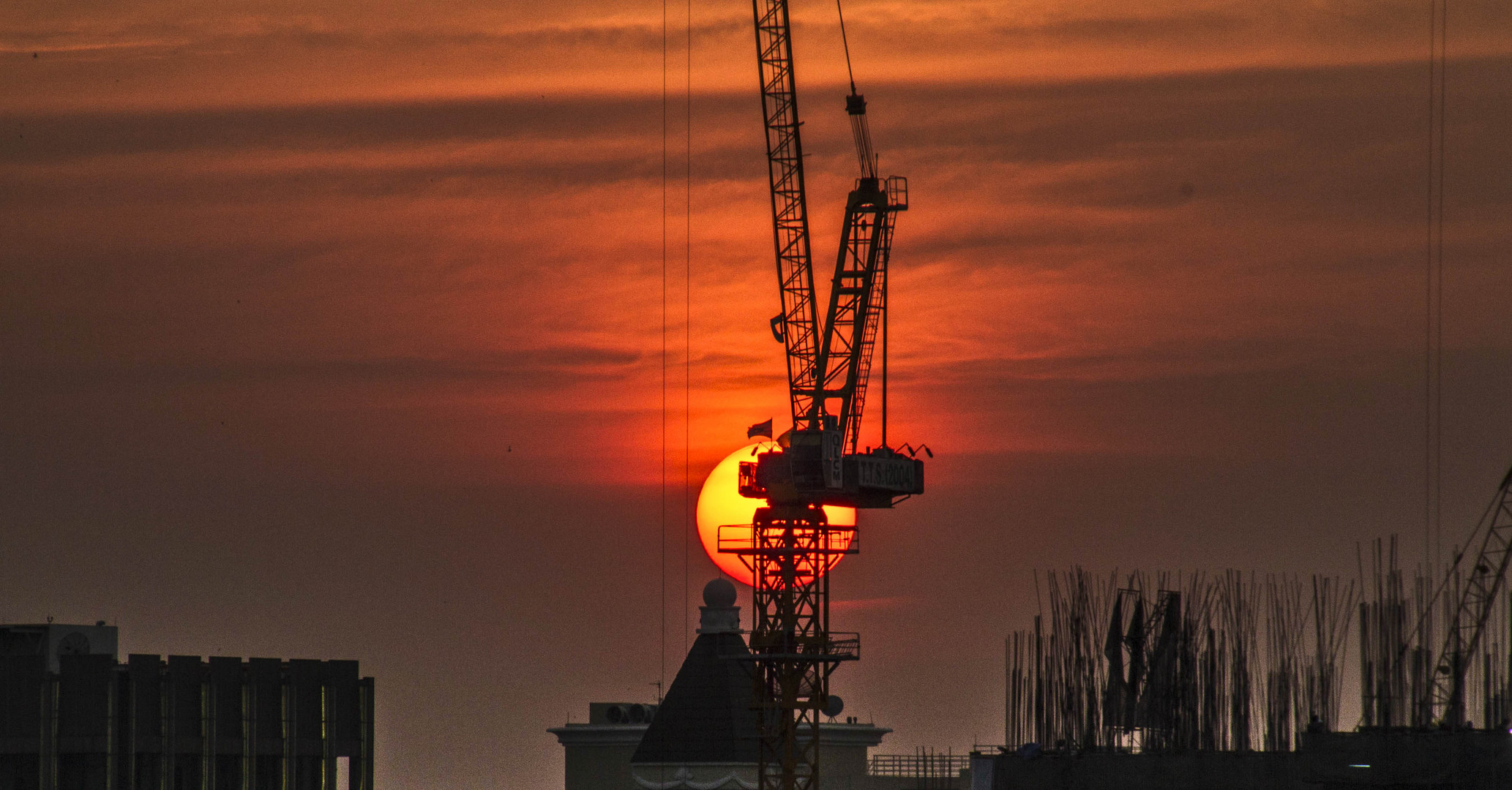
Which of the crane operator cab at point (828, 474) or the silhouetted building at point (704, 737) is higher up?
the crane operator cab at point (828, 474)

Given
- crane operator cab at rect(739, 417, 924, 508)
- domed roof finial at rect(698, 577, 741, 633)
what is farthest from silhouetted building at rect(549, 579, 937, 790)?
crane operator cab at rect(739, 417, 924, 508)

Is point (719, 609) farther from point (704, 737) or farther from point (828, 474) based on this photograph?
point (828, 474)

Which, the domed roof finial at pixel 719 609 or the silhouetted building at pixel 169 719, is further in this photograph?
the domed roof finial at pixel 719 609

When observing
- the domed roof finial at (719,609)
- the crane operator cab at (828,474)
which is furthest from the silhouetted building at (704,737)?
the crane operator cab at (828,474)

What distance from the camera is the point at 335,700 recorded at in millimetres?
124188

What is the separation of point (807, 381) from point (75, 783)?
40.1 meters

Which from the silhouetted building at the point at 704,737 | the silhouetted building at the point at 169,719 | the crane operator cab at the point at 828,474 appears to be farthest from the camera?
the silhouetted building at the point at 704,737

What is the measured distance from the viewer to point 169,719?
375 ft

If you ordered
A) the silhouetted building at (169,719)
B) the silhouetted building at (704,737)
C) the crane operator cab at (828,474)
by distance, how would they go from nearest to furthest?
the silhouetted building at (169,719) < the crane operator cab at (828,474) < the silhouetted building at (704,737)

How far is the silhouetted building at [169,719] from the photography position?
351 ft

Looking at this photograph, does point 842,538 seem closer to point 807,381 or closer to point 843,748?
point 807,381

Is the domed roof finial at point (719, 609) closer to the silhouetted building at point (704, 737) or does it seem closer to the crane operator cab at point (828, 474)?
the silhouetted building at point (704, 737)

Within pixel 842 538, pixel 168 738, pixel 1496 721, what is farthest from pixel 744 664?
pixel 1496 721

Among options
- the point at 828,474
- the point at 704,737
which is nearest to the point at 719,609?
the point at 704,737
